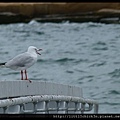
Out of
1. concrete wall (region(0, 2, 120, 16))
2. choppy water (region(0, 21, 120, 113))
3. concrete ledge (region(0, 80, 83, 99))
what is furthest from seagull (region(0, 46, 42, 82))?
concrete wall (region(0, 2, 120, 16))

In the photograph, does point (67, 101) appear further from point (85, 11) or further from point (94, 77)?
point (85, 11)

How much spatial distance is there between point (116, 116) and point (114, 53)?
843 inches

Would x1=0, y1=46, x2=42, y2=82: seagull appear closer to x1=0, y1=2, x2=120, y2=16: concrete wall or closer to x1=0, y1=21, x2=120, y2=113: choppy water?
x1=0, y1=21, x2=120, y2=113: choppy water

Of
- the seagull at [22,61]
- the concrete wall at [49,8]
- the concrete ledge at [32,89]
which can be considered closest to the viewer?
the concrete ledge at [32,89]

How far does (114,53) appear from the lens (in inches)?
1139

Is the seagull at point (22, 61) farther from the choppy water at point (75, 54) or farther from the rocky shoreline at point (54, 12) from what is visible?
the rocky shoreline at point (54, 12)

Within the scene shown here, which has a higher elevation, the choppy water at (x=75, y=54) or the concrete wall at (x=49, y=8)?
the concrete wall at (x=49, y=8)

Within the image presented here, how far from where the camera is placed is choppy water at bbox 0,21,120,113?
19691mm

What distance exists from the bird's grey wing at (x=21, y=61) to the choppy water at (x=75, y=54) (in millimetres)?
4921

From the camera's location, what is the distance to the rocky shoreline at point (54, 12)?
42812 mm

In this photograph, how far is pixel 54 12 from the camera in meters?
43.8

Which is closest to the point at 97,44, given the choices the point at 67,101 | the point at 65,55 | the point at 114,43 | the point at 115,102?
the point at 114,43

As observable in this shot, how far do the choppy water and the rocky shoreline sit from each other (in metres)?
1.03

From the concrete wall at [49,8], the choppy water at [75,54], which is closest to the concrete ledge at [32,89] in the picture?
the choppy water at [75,54]
